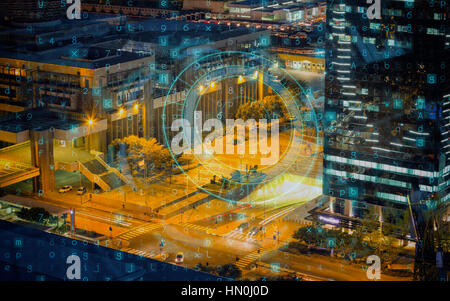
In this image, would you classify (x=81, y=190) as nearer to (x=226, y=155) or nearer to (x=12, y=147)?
(x=12, y=147)

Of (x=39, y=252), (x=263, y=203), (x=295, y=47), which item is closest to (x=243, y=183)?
(x=263, y=203)

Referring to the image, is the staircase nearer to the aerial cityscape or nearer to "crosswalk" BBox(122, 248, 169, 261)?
the aerial cityscape

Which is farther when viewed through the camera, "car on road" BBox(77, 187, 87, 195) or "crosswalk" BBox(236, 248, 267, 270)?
"car on road" BBox(77, 187, 87, 195)

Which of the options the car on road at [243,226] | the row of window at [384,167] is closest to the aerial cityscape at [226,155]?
the row of window at [384,167]

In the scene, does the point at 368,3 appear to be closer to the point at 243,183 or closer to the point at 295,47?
the point at 243,183

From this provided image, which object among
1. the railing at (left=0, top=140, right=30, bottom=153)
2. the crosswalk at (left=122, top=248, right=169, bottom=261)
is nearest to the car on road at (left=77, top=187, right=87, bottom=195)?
the railing at (left=0, top=140, right=30, bottom=153)

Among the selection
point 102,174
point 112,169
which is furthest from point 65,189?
point 112,169
